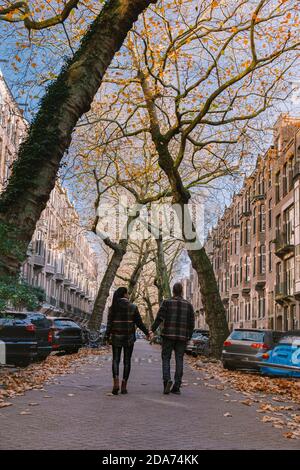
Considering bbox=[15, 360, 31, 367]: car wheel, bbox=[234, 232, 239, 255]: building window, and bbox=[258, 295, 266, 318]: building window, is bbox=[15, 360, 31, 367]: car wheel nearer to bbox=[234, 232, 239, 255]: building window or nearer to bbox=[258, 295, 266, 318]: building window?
bbox=[258, 295, 266, 318]: building window

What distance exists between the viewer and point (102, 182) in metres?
36.2

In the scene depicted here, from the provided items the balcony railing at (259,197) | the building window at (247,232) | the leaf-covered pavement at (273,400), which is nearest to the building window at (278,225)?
the balcony railing at (259,197)

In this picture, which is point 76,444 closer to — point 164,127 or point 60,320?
point 60,320

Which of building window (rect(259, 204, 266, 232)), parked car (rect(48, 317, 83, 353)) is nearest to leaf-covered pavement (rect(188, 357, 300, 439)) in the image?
parked car (rect(48, 317, 83, 353))

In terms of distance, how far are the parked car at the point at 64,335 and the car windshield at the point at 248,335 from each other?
26.5 feet

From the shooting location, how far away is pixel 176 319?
11.1 metres

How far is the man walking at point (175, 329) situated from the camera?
11008 millimetres

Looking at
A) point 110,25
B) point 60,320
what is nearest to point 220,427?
point 110,25

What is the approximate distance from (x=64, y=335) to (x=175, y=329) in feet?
50.8

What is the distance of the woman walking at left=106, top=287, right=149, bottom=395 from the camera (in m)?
10.9

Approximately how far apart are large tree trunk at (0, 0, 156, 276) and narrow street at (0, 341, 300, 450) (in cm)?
314

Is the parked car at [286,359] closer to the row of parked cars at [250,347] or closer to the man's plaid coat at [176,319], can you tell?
the row of parked cars at [250,347]

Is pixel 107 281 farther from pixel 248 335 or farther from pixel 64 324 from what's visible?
pixel 248 335
